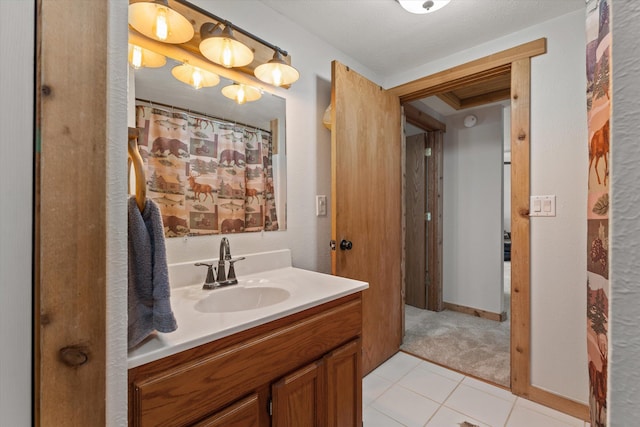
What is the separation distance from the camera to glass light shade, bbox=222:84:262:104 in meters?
1.43

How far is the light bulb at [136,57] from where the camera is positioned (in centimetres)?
113

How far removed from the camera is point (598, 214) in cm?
43

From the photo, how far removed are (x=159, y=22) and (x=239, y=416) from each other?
1460mm

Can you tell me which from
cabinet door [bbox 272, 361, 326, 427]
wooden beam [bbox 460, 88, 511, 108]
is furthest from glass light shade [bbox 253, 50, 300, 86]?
wooden beam [bbox 460, 88, 511, 108]

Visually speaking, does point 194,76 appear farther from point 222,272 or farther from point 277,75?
point 222,272

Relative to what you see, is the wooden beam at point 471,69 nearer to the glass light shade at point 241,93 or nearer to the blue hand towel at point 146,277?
the glass light shade at point 241,93

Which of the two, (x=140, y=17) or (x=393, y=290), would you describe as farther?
(x=393, y=290)

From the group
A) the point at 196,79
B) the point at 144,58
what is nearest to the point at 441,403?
the point at 196,79

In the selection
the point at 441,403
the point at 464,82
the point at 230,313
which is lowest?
the point at 441,403

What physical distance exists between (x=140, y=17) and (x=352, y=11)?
3.56 feet

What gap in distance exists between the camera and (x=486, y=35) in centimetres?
183

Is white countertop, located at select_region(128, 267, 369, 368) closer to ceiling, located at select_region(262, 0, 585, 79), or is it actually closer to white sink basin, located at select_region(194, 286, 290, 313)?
white sink basin, located at select_region(194, 286, 290, 313)

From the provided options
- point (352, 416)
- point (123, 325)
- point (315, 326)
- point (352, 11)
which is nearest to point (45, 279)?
point (123, 325)

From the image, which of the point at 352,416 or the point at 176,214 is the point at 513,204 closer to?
the point at 352,416
